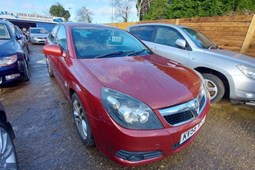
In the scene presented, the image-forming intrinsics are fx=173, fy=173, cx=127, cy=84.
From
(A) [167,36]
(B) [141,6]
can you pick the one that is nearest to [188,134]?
(A) [167,36]

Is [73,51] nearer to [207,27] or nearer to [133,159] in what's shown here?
[133,159]

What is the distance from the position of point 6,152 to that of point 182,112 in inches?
67.7

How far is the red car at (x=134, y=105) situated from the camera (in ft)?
5.10

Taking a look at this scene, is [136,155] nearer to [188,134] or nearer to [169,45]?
[188,134]

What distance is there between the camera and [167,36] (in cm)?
436

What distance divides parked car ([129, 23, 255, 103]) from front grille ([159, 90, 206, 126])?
165 centimetres

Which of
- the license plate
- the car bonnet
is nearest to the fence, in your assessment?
the car bonnet

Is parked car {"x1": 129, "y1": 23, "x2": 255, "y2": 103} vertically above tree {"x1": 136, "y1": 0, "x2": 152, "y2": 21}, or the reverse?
tree {"x1": 136, "y1": 0, "x2": 152, "y2": 21}

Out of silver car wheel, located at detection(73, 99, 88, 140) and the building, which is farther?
the building

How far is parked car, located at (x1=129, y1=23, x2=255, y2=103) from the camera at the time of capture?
307 cm

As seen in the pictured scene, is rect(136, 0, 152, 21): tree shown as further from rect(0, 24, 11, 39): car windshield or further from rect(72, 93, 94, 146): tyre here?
rect(72, 93, 94, 146): tyre

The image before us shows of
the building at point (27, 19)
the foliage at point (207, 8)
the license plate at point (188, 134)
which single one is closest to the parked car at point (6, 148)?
Result: the license plate at point (188, 134)

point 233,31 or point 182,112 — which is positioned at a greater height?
point 233,31

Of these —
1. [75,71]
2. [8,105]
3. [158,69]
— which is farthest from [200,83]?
[8,105]
